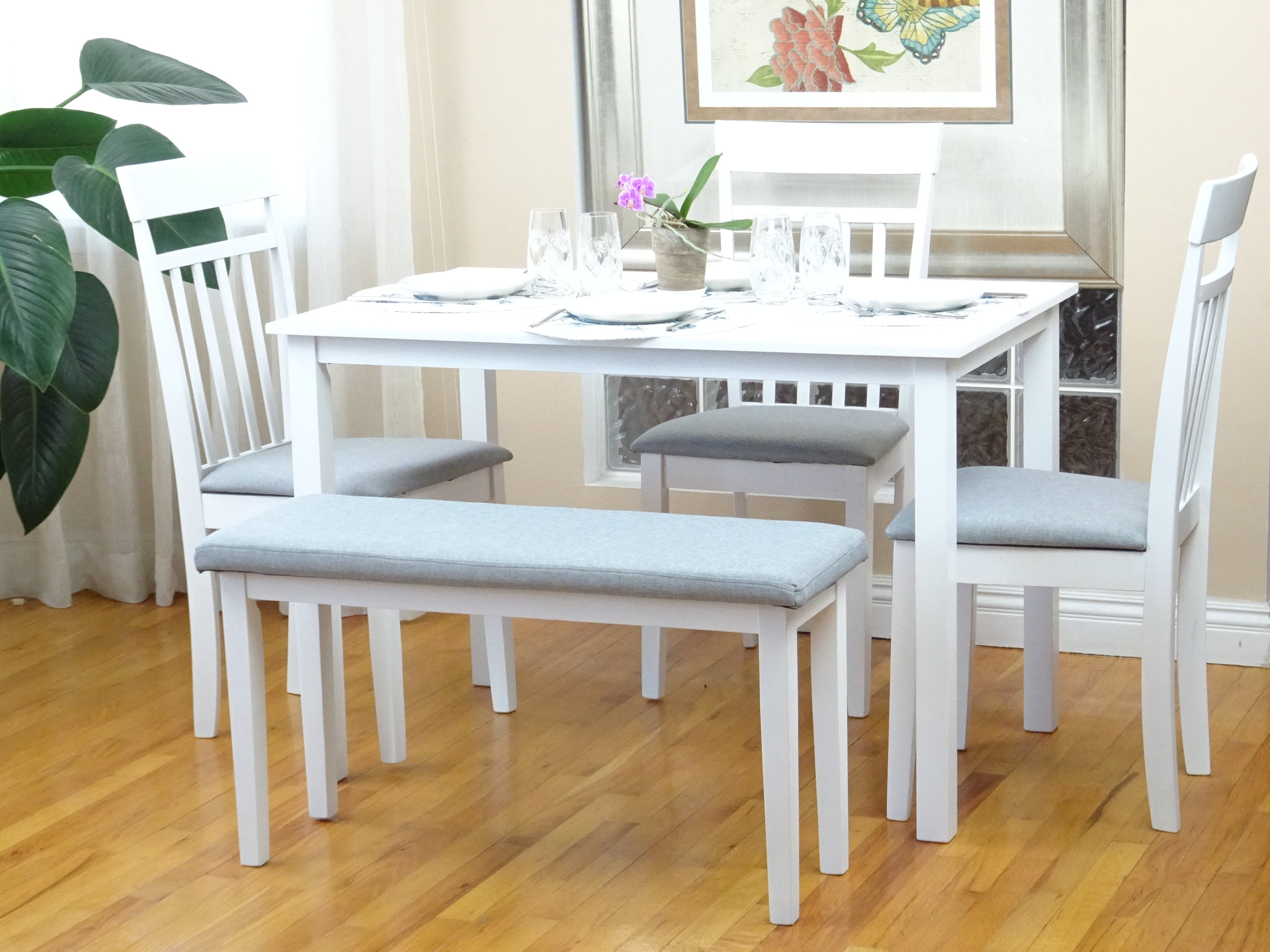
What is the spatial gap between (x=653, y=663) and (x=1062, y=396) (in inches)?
37.5

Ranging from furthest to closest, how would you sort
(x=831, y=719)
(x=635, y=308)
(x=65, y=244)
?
1. (x=65, y=244)
2. (x=635, y=308)
3. (x=831, y=719)

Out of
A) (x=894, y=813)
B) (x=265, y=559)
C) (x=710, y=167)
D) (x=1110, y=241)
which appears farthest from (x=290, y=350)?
(x=1110, y=241)

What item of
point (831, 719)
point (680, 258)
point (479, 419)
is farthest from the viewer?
point (479, 419)

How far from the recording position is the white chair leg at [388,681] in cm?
259

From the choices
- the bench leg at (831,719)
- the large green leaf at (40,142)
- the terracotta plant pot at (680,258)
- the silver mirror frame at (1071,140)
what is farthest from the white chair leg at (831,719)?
the large green leaf at (40,142)

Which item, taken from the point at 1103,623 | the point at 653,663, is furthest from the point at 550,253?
the point at 1103,623

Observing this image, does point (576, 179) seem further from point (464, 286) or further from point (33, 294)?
point (33, 294)

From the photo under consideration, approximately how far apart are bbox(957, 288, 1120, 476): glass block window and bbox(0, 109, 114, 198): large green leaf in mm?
1777

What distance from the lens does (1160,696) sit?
2.28 m

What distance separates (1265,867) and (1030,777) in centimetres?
42

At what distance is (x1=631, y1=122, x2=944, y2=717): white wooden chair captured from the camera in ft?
9.04

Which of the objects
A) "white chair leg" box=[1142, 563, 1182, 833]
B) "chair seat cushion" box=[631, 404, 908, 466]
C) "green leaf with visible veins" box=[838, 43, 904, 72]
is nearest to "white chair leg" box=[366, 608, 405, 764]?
"chair seat cushion" box=[631, 404, 908, 466]

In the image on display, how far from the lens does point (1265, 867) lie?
2.21 m

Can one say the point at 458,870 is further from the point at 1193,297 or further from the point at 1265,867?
the point at 1193,297
